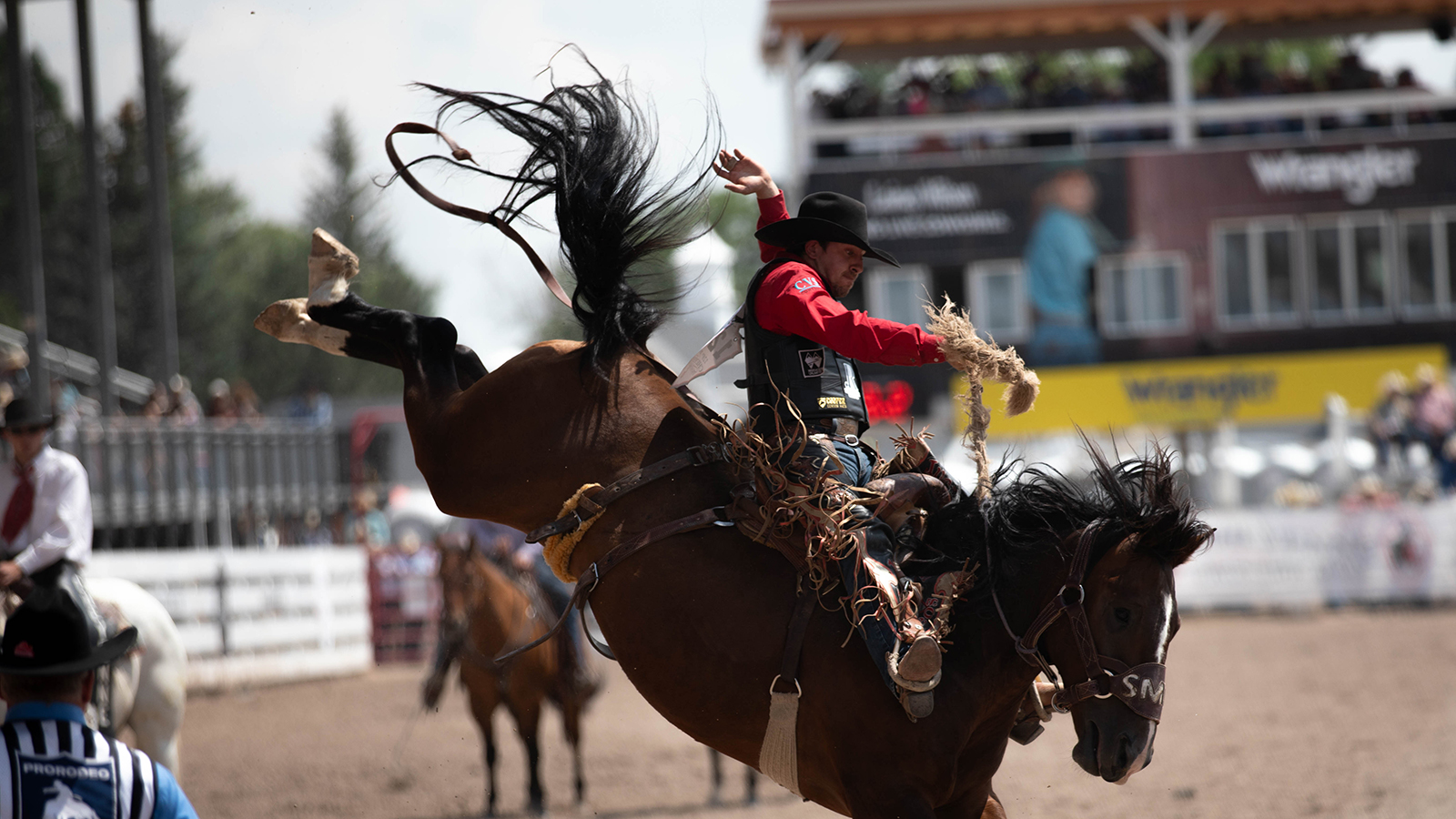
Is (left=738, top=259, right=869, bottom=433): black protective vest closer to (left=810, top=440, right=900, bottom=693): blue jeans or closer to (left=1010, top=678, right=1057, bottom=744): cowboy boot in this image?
(left=810, top=440, right=900, bottom=693): blue jeans

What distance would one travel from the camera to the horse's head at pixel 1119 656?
12.7ft

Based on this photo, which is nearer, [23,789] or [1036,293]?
[23,789]

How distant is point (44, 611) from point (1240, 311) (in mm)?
26282

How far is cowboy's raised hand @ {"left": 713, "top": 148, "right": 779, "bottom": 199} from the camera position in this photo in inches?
179

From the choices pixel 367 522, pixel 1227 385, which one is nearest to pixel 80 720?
pixel 367 522

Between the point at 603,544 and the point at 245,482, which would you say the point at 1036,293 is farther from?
the point at 603,544

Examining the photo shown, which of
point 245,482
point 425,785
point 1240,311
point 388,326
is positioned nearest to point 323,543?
point 245,482

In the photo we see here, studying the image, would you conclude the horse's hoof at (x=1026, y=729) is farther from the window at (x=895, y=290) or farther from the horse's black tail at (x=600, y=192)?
the window at (x=895, y=290)

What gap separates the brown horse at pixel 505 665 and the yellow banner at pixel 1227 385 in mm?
16580

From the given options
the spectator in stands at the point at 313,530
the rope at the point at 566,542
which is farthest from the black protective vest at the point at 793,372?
the spectator in stands at the point at 313,530

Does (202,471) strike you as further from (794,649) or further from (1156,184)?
(1156,184)

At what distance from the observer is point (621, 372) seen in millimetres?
4586

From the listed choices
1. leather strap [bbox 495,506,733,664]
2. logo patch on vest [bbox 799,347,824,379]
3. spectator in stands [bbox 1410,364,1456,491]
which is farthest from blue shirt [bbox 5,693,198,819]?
spectator in stands [bbox 1410,364,1456,491]

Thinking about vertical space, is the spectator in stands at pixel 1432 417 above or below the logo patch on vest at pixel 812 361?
below
